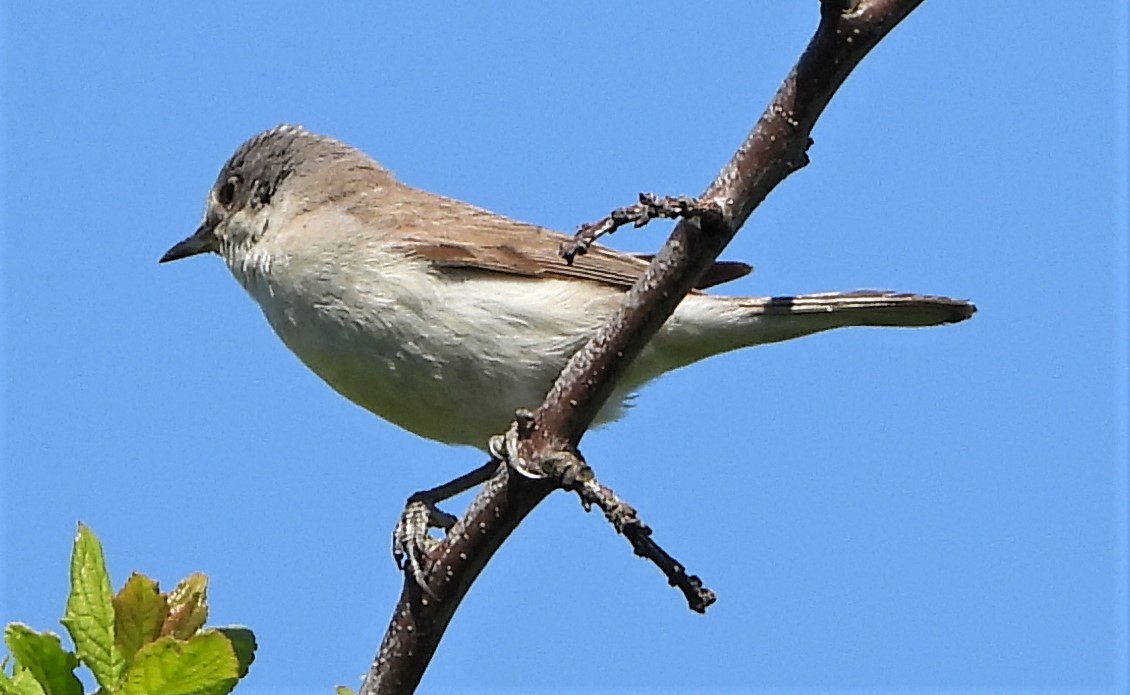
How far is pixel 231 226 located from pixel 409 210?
3.67 feet

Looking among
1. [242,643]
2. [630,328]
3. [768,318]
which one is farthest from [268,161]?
[242,643]

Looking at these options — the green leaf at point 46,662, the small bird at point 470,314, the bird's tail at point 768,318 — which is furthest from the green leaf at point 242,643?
the bird's tail at point 768,318

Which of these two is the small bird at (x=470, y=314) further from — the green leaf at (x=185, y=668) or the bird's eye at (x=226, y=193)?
the green leaf at (x=185, y=668)

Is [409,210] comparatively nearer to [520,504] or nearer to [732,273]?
[732,273]

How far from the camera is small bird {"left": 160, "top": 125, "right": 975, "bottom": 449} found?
5.20 metres

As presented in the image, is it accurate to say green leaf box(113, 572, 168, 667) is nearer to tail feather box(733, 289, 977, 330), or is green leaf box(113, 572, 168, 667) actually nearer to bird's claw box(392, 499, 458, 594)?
bird's claw box(392, 499, 458, 594)

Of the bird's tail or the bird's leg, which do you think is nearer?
the bird's leg

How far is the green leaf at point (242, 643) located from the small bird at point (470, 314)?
2539mm

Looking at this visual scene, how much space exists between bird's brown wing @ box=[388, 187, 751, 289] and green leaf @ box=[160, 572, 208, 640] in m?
2.79

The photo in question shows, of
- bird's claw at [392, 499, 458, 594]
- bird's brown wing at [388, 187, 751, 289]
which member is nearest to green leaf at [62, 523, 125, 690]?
bird's claw at [392, 499, 458, 594]

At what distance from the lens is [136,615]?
257cm

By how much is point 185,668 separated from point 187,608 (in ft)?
1.12

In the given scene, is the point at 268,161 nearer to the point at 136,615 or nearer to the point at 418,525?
the point at 418,525

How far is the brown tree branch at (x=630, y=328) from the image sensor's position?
2.81 meters
